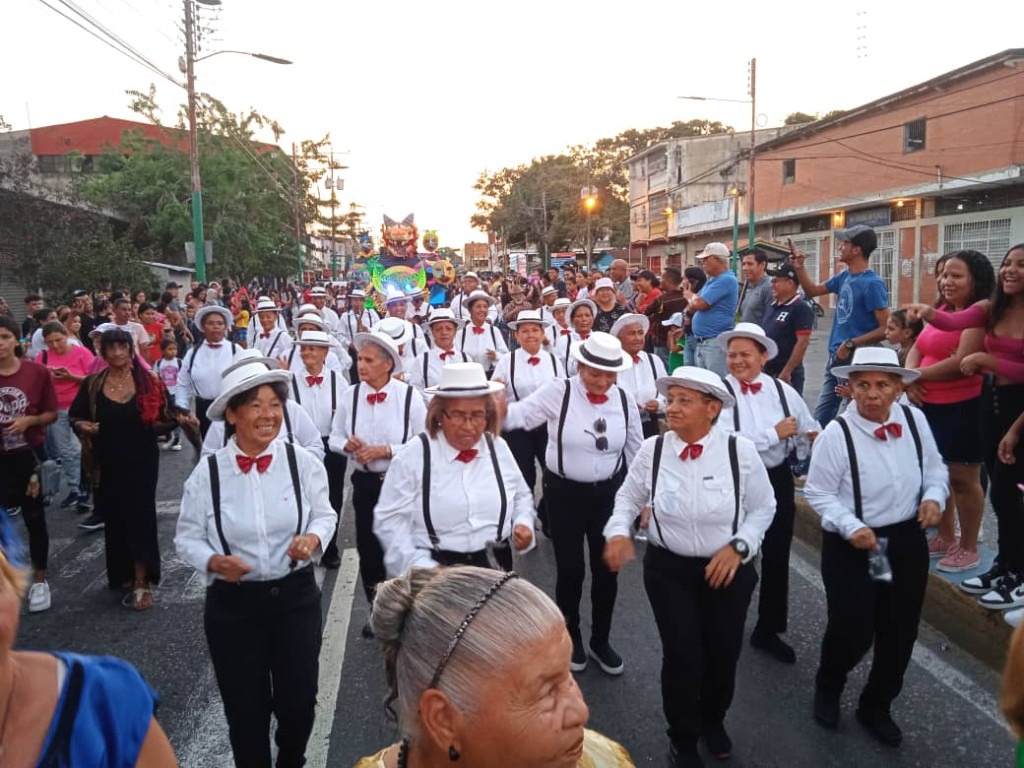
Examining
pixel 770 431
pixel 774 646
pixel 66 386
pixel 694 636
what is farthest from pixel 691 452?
pixel 66 386

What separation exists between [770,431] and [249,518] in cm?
298

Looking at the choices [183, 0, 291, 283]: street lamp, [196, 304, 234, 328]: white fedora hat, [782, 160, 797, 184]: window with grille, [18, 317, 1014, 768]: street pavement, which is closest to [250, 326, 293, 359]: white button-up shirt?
[196, 304, 234, 328]: white fedora hat

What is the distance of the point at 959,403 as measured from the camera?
A: 16.3ft

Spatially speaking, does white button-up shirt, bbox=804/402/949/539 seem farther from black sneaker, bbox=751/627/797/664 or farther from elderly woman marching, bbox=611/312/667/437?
elderly woman marching, bbox=611/312/667/437

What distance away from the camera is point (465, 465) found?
11.7 feet

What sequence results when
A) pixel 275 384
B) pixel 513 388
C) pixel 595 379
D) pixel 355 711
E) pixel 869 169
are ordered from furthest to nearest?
pixel 869 169 < pixel 513 388 < pixel 595 379 < pixel 355 711 < pixel 275 384

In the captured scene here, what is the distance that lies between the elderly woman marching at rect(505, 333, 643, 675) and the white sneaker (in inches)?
146

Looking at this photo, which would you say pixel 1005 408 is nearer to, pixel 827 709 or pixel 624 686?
pixel 827 709

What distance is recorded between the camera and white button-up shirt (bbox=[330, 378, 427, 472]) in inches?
198

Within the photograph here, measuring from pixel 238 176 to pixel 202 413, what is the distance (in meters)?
26.6

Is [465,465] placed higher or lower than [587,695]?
higher

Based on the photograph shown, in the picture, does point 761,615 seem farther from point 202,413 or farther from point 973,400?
point 202,413

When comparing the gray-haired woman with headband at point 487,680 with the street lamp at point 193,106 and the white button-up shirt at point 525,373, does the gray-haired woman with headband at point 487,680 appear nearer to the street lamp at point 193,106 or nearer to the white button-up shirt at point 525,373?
the white button-up shirt at point 525,373

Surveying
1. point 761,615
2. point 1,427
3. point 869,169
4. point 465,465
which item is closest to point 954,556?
point 761,615
